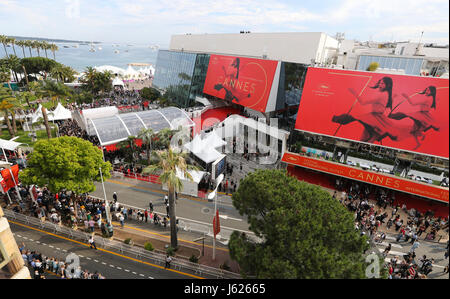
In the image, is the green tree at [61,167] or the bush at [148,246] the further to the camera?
the green tree at [61,167]

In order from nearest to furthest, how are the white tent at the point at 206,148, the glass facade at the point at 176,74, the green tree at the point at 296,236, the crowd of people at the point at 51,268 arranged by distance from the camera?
the green tree at the point at 296,236 < the crowd of people at the point at 51,268 < the white tent at the point at 206,148 < the glass facade at the point at 176,74

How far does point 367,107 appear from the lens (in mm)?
26391

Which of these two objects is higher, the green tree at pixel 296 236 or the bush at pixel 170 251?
the green tree at pixel 296 236

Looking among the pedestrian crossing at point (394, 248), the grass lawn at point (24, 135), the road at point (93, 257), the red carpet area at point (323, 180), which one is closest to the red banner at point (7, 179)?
the road at point (93, 257)

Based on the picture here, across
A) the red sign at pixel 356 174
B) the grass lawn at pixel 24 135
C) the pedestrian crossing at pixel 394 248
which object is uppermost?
the red sign at pixel 356 174

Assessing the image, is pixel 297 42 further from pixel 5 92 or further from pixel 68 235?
pixel 5 92

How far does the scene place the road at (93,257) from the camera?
16.5 metres

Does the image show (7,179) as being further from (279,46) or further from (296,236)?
(279,46)

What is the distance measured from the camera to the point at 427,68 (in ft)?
96.2

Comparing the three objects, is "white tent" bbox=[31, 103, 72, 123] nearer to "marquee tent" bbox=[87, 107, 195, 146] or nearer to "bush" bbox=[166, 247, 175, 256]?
"marquee tent" bbox=[87, 107, 195, 146]

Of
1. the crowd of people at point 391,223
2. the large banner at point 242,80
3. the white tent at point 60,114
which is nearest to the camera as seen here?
the crowd of people at point 391,223

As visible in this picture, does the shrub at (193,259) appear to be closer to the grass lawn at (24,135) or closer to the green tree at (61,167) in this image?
the green tree at (61,167)

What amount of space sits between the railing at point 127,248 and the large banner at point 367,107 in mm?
18449

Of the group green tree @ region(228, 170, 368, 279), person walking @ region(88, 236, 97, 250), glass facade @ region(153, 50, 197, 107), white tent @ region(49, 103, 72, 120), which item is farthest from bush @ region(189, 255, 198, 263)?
glass facade @ region(153, 50, 197, 107)
